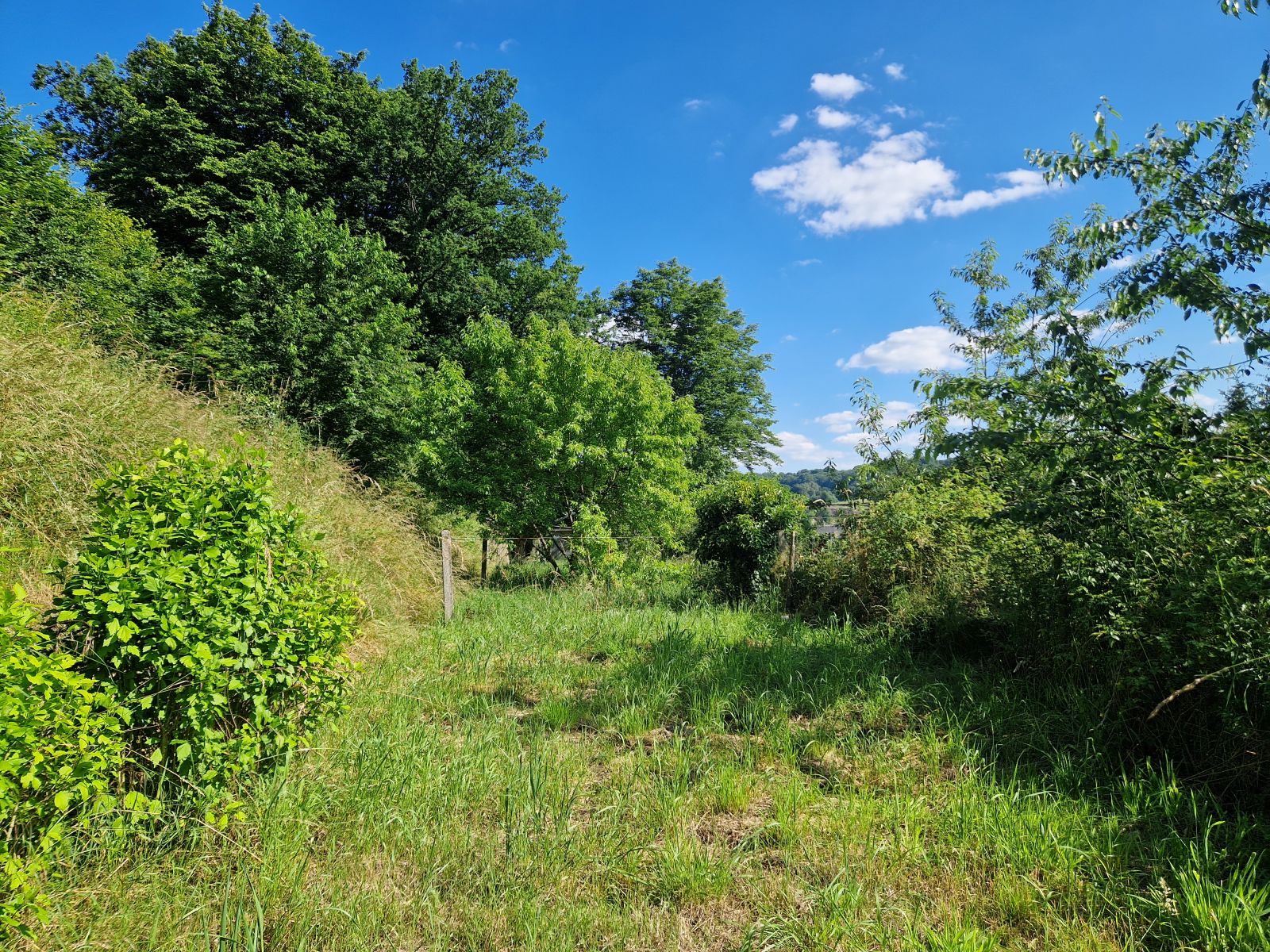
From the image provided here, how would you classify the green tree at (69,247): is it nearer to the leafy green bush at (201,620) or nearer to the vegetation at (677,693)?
the vegetation at (677,693)

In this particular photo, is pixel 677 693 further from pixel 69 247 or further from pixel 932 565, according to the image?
pixel 69 247

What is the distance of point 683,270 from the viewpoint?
27.5m

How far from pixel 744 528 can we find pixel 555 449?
399 cm

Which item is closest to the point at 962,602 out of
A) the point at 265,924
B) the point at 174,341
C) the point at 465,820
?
the point at 465,820

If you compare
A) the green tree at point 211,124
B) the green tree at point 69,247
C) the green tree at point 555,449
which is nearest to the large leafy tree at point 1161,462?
the green tree at point 555,449

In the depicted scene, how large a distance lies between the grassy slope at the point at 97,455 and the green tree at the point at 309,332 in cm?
514

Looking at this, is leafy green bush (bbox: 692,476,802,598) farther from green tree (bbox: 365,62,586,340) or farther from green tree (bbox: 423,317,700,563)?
green tree (bbox: 365,62,586,340)

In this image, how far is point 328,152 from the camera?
19188mm

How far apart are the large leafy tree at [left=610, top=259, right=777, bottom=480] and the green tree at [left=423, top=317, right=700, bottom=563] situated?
42.4 feet

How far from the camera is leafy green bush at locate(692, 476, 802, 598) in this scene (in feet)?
31.1

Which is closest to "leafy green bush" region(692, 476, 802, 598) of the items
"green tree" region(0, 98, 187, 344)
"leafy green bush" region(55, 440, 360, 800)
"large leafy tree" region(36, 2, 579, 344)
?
"leafy green bush" region(55, 440, 360, 800)

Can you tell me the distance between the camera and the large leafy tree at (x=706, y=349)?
25.8 meters

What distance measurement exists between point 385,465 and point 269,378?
3.31 m

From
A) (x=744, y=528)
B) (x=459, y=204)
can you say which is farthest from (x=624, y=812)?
(x=459, y=204)
